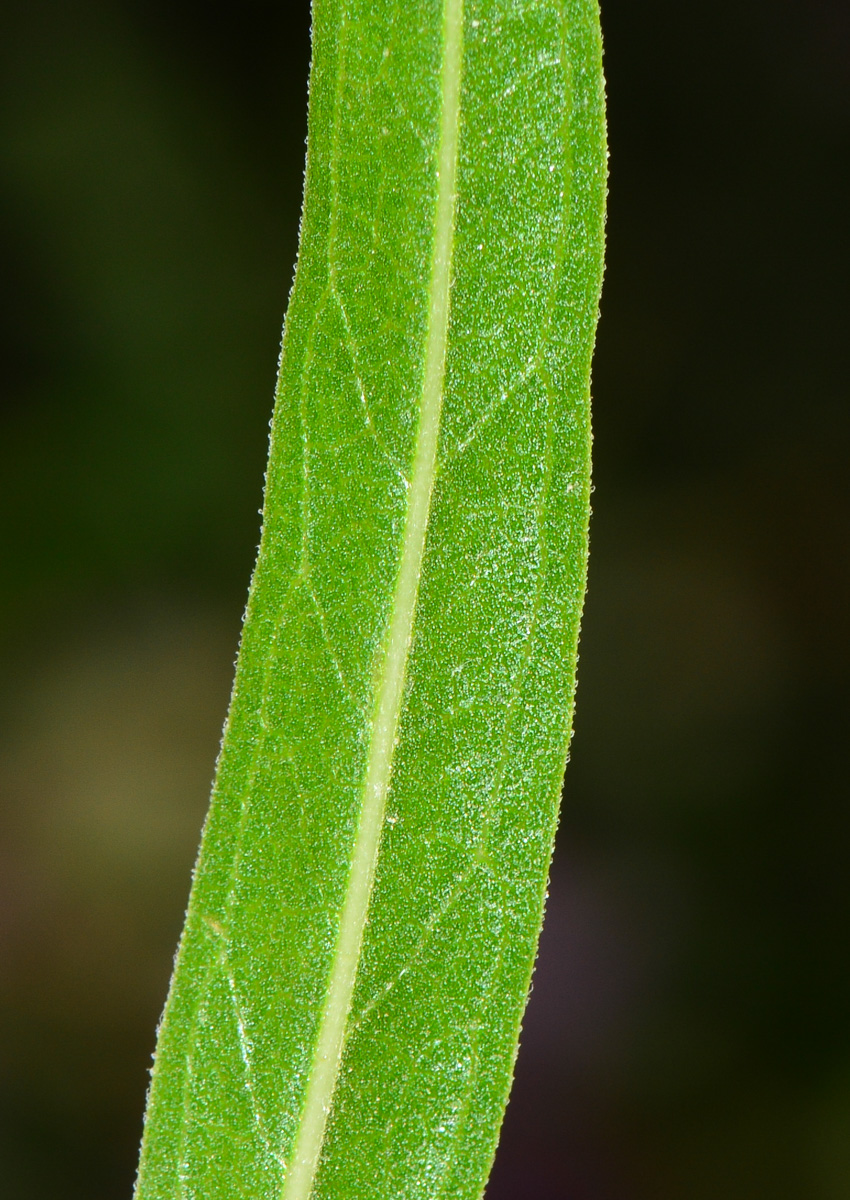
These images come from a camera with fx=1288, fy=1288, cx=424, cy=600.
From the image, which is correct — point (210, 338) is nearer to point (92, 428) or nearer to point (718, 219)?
point (92, 428)

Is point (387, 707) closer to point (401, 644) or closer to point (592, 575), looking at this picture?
point (401, 644)

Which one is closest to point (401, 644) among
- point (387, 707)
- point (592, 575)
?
point (387, 707)

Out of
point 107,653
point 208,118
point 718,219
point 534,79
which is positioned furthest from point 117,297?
point 534,79

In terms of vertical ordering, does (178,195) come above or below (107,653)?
above

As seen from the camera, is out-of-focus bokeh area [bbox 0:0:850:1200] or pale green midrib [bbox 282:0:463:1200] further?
out-of-focus bokeh area [bbox 0:0:850:1200]

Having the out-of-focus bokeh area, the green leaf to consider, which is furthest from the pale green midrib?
the out-of-focus bokeh area

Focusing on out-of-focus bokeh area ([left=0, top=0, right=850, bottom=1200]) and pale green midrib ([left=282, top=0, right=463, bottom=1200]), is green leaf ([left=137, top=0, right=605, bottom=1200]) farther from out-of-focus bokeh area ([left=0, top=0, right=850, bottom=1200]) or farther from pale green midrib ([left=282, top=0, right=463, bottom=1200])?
out-of-focus bokeh area ([left=0, top=0, right=850, bottom=1200])

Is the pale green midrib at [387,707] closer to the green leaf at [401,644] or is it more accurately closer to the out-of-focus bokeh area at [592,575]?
the green leaf at [401,644]
